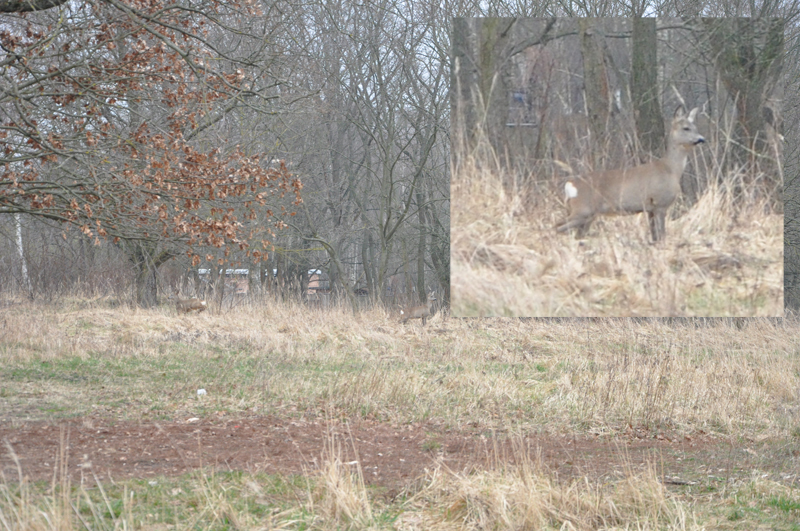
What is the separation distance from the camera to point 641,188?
904 centimetres

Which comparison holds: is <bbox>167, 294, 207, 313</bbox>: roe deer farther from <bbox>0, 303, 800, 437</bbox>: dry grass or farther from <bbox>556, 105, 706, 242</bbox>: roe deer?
<bbox>556, 105, 706, 242</bbox>: roe deer

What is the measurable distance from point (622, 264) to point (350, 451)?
4.80 metres

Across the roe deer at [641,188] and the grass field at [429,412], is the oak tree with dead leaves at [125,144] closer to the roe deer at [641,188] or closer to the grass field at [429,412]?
the grass field at [429,412]

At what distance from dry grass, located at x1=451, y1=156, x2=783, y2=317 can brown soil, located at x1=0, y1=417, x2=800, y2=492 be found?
9.93ft

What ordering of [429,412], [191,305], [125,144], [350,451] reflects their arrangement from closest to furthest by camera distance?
[350,451]
[429,412]
[125,144]
[191,305]

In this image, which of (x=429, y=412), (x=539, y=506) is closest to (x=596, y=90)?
(x=429, y=412)

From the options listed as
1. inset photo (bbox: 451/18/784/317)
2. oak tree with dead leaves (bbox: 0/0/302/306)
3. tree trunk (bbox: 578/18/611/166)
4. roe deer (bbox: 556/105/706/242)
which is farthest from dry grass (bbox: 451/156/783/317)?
oak tree with dead leaves (bbox: 0/0/302/306)

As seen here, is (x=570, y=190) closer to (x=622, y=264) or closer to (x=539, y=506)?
(x=622, y=264)

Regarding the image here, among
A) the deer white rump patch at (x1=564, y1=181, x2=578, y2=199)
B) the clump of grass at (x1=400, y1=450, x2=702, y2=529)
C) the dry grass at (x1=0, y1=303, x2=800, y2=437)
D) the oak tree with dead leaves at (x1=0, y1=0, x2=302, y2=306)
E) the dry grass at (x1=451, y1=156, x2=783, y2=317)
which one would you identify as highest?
the oak tree with dead leaves at (x1=0, y1=0, x2=302, y2=306)

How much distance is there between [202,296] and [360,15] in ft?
20.4

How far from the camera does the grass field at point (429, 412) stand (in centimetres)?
386

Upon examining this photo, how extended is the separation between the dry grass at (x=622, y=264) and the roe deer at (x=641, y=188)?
4.7 inches

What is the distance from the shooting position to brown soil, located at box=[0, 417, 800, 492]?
464 cm

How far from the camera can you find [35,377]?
766cm
